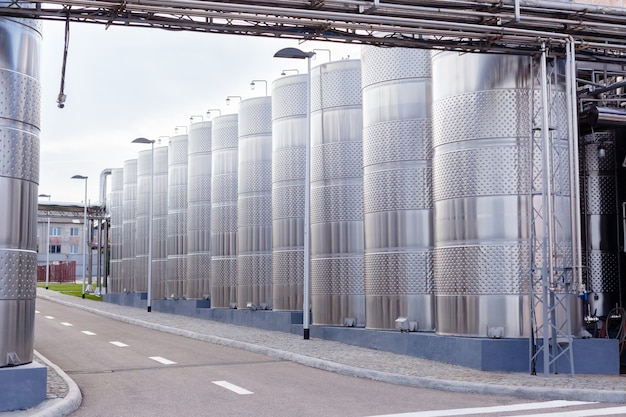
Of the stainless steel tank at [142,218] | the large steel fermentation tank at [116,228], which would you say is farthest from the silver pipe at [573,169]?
the large steel fermentation tank at [116,228]

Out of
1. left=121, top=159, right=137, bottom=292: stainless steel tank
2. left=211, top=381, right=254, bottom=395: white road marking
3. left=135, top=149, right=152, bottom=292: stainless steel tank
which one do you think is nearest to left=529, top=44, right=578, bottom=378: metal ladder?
left=211, top=381, right=254, bottom=395: white road marking

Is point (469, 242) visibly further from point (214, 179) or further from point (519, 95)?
point (214, 179)

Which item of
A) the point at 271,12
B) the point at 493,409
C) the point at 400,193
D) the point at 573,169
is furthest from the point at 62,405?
the point at 400,193

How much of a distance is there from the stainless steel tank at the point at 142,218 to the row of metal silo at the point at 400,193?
21.2 m

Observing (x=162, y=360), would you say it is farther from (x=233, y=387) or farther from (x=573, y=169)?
(x=573, y=169)

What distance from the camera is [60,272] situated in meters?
114

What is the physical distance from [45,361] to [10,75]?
819 cm

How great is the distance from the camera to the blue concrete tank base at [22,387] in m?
11.5

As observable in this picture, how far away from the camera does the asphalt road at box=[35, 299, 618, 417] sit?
40.4 feet

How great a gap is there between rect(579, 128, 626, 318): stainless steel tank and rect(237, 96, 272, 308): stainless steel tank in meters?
14.9

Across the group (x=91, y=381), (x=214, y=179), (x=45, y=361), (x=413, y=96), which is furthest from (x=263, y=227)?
(x=91, y=381)

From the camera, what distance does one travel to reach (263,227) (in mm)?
32469

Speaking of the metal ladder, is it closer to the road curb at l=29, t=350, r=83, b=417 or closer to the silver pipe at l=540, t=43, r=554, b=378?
the silver pipe at l=540, t=43, r=554, b=378

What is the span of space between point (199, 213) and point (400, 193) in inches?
877
